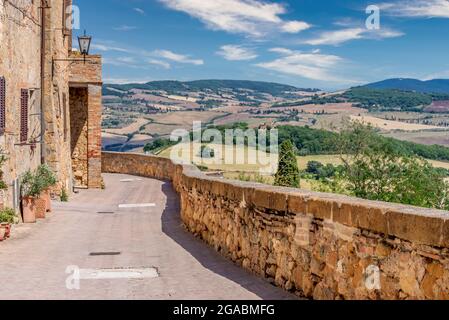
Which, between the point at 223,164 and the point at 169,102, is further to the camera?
the point at 169,102

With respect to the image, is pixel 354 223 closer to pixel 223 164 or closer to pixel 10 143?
pixel 10 143

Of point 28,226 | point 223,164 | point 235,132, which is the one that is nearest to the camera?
point 28,226

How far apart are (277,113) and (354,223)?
124 metres

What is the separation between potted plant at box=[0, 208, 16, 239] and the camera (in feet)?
35.3

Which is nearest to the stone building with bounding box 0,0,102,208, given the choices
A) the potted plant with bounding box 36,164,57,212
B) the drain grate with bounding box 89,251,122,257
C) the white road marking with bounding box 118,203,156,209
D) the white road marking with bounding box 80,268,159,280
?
the potted plant with bounding box 36,164,57,212

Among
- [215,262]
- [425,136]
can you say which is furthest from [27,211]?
[425,136]

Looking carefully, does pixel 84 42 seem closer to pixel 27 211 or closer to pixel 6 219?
pixel 27 211

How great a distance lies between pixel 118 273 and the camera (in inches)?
322

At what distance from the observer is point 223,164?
204ft

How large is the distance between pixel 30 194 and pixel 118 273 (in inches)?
245

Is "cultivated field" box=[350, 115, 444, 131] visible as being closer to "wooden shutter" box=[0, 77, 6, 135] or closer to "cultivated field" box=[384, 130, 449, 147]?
"cultivated field" box=[384, 130, 449, 147]
